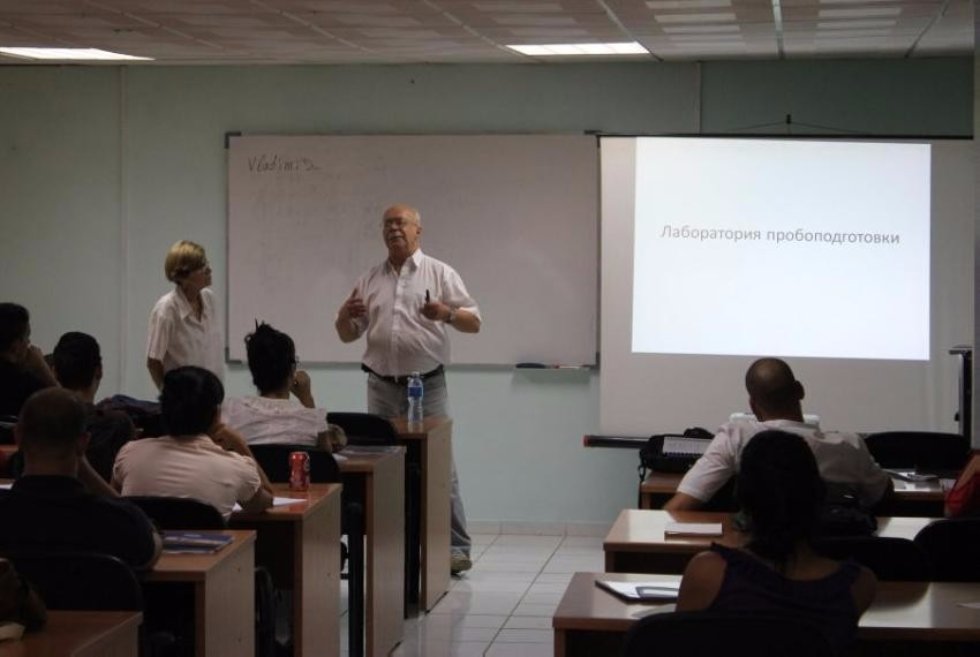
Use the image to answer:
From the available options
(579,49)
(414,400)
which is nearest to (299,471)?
(414,400)

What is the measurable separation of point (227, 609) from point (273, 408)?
1712 millimetres

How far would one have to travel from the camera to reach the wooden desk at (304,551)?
4.74 meters

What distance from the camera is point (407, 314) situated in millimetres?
7652

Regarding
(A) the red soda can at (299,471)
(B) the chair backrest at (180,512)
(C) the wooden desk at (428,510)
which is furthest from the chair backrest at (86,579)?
(C) the wooden desk at (428,510)

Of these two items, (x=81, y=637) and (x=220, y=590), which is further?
(x=220, y=590)

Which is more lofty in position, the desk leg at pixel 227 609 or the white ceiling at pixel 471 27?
the white ceiling at pixel 471 27

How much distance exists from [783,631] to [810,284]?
233 inches

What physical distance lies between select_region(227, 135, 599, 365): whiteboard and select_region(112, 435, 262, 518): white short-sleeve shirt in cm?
480

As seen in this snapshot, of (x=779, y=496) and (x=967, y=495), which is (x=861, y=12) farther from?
(x=779, y=496)

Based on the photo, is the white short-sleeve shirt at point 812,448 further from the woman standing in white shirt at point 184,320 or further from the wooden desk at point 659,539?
the woman standing in white shirt at point 184,320

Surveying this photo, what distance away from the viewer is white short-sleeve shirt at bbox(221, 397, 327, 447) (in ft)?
18.5

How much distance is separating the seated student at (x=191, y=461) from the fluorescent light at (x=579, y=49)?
4314mm

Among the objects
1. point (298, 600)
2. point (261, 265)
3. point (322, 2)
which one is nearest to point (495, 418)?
point (261, 265)

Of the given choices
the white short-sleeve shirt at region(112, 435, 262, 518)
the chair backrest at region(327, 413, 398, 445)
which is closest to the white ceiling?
the chair backrest at region(327, 413, 398, 445)
